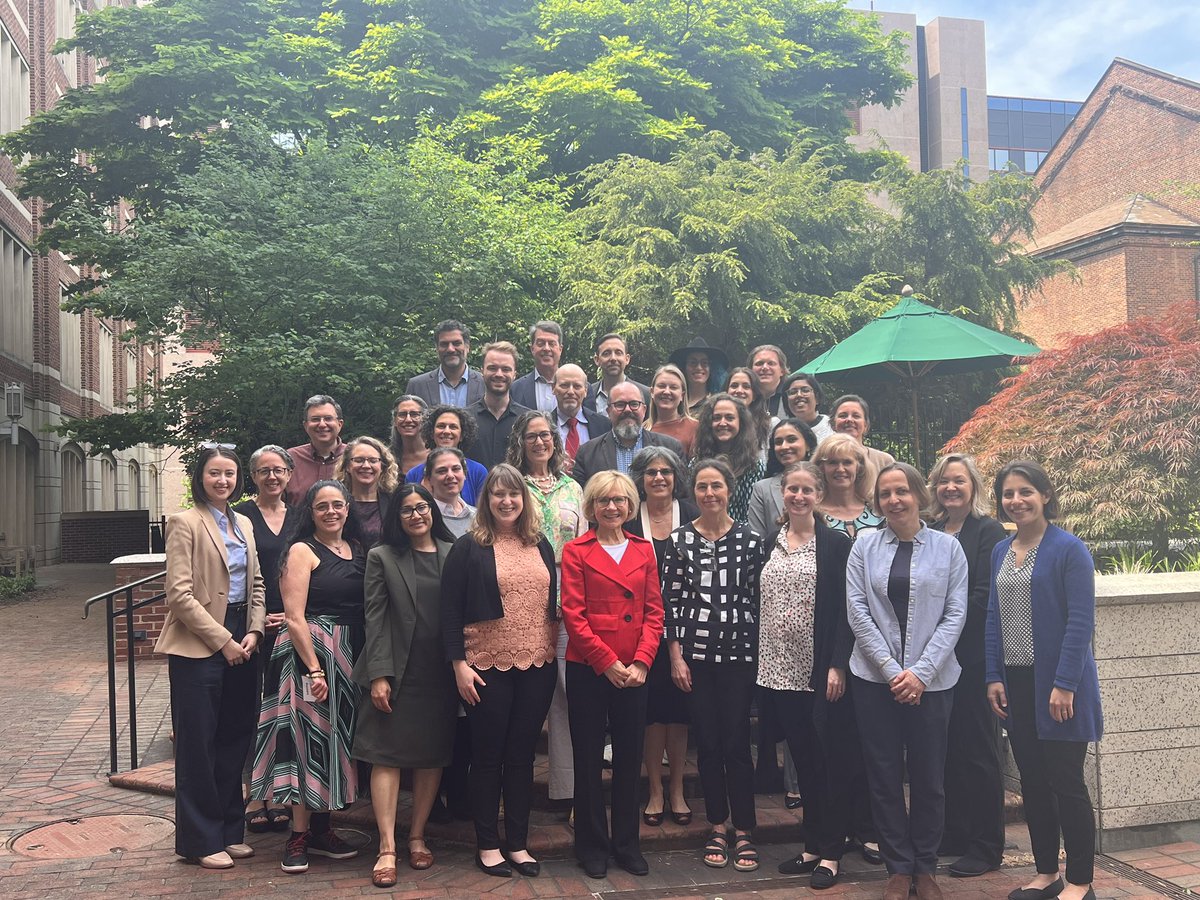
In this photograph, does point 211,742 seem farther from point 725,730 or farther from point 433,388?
point 433,388

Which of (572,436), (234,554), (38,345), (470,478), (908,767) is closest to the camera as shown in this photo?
(908,767)

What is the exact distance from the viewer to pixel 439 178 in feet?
44.0

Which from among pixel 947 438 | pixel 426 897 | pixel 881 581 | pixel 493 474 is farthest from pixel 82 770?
pixel 947 438

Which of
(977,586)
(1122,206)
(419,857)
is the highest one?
(1122,206)

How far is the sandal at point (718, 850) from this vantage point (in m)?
5.07

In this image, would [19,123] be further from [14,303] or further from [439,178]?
[439,178]

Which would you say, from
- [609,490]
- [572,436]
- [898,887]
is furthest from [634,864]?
[572,436]

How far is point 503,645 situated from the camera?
4914 millimetres

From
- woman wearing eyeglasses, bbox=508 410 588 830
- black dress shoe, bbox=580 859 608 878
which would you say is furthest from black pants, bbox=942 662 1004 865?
woman wearing eyeglasses, bbox=508 410 588 830

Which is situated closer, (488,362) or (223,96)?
(488,362)

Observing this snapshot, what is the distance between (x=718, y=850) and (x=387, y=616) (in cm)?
197

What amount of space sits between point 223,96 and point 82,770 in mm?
14048

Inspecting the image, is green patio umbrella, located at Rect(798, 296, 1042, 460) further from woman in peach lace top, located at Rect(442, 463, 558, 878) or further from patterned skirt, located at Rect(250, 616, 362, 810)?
patterned skirt, located at Rect(250, 616, 362, 810)

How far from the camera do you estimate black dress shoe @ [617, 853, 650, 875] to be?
496 centimetres
